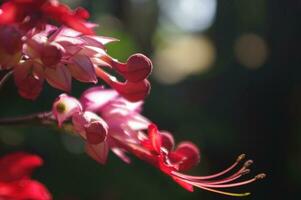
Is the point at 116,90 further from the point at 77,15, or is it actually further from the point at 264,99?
the point at 264,99

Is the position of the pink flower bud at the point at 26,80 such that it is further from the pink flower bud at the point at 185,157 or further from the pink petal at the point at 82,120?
the pink flower bud at the point at 185,157

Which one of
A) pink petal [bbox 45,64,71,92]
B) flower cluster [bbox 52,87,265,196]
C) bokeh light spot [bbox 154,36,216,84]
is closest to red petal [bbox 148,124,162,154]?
flower cluster [bbox 52,87,265,196]

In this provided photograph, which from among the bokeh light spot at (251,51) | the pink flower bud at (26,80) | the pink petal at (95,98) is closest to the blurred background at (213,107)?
the bokeh light spot at (251,51)

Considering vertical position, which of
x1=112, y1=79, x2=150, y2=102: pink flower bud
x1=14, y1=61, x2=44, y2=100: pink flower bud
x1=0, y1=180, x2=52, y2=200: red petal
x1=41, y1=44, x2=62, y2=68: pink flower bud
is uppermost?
x1=41, y1=44, x2=62, y2=68: pink flower bud

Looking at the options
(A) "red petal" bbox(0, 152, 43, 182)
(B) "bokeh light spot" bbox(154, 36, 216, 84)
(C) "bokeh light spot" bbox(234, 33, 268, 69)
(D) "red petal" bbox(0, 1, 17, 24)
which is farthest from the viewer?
(B) "bokeh light spot" bbox(154, 36, 216, 84)

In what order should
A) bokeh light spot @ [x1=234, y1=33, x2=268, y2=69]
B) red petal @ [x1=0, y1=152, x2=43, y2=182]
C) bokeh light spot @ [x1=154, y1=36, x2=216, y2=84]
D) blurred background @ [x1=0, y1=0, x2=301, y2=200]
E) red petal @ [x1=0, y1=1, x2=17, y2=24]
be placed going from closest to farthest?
1. red petal @ [x1=0, y1=1, x2=17, y2=24]
2. red petal @ [x1=0, y1=152, x2=43, y2=182]
3. blurred background @ [x1=0, y1=0, x2=301, y2=200]
4. bokeh light spot @ [x1=234, y1=33, x2=268, y2=69]
5. bokeh light spot @ [x1=154, y1=36, x2=216, y2=84]

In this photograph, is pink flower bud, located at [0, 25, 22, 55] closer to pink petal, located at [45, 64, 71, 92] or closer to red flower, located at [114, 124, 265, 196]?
pink petal, located at [45, 64, 71, 92]
